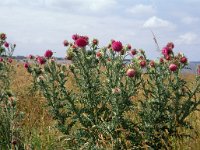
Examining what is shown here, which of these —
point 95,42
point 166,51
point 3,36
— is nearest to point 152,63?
point 166,51

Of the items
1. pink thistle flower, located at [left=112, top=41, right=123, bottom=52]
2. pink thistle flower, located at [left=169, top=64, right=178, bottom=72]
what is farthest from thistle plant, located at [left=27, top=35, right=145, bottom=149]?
pink thistle flower, located at [left=169, top=64, right=178, bottom=72]

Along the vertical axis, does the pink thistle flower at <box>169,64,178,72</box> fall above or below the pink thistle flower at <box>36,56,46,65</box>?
below

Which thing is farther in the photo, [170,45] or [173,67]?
[170,45]

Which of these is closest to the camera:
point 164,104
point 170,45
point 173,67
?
point 173,67

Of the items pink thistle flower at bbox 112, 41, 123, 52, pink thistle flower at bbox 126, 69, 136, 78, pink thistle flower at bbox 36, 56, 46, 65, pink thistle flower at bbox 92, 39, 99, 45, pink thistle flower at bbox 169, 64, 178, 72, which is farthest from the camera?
pink thistle flower at bbox 92, 39, 99, 45

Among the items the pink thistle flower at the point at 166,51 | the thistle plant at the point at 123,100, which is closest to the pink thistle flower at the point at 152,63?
the thistle plant at the point at 123,100

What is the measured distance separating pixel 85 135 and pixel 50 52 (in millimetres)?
1183

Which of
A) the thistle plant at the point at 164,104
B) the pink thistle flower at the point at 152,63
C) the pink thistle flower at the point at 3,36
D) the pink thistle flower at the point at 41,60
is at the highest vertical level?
the pink thistle flower at the point at 3,36

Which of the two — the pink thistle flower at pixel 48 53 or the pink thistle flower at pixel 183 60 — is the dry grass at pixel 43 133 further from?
the pink thistle flower at pixel 183 60

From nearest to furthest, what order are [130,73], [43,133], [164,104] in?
[130,73], [164,104], [43,133]

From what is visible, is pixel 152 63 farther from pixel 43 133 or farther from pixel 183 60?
pixel 43 133

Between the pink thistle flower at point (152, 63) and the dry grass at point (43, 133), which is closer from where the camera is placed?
the dry grass at point (43, 133)

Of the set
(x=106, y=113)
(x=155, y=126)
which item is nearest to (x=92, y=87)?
(x=106, y=113)

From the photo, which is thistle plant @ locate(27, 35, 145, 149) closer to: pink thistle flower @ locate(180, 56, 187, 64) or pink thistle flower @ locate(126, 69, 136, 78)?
pink thistle flower @ locate(126, 69, 136, 78)
